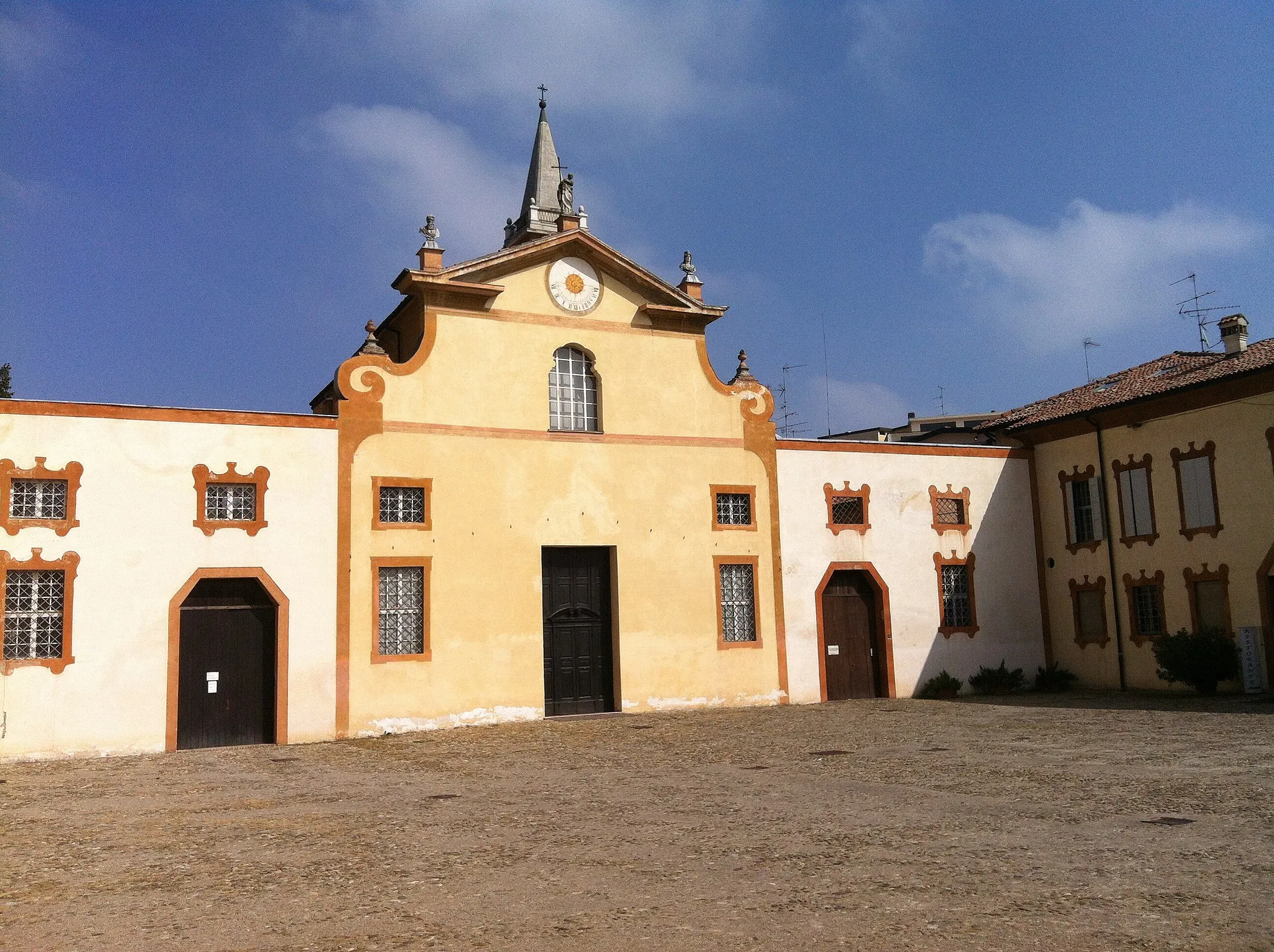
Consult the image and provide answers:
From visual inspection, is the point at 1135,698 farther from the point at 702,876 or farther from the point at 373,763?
the point at 702,876

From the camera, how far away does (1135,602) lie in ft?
77.3

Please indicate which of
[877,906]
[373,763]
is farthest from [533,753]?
[877,906]

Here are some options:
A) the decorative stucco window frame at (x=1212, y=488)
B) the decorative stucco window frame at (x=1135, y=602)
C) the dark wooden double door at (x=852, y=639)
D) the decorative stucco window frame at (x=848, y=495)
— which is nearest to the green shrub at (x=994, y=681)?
the dark wooden double door at (x=852, y=639)

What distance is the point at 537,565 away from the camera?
20.7 m

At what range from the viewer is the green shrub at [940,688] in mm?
23875

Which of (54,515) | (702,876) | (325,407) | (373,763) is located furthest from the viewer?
(325,407)

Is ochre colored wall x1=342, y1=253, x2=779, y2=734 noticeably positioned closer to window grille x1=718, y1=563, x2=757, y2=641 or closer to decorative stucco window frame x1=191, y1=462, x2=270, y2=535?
window grille x1=718, y1=563, x2=757, y2=641

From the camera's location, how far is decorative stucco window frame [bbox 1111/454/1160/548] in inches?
909

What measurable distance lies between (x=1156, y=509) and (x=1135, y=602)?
2138 mm

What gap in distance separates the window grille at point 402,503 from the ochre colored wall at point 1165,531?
49.1ft

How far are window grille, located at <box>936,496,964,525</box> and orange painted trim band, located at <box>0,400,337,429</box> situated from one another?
45.0 feet

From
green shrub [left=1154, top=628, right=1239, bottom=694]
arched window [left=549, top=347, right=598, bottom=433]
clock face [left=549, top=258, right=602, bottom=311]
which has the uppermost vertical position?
clock face [left=549, top=258, right=602, bottom=311]

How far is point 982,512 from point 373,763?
1584 cm

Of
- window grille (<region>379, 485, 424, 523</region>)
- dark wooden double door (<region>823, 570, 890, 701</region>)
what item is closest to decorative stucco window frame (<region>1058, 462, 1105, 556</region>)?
dark wooden double door (<region>823, 570, 890, 701</region>)
